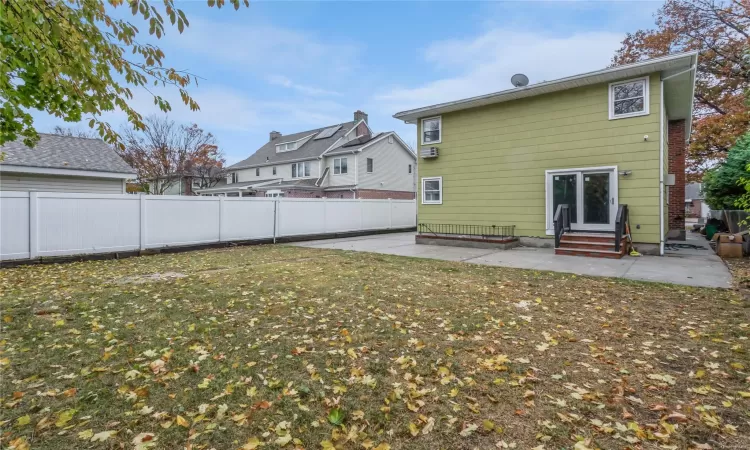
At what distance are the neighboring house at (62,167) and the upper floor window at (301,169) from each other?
13247 millimetres

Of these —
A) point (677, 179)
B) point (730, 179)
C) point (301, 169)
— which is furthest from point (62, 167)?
point (730, 179)

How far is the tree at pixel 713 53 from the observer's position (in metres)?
15.7

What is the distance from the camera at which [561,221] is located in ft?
32.9

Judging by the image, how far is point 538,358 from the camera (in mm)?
3201

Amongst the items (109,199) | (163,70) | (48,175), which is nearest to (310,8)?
(163,70)

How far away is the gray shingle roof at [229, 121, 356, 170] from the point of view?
2780 centimetres

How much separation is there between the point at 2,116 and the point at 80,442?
13.6 ft

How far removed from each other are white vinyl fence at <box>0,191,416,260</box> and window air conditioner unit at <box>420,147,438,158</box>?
4552 mm

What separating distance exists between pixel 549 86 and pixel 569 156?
207 centimetres

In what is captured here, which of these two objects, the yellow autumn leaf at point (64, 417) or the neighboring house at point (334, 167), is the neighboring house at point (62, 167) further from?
the yellow autumn leaf at point (64, 417)

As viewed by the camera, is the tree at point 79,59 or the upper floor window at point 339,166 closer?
the tree at point 79,59

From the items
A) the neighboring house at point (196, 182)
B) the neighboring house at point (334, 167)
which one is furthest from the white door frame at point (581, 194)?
the neighboring house at point (196, 182)

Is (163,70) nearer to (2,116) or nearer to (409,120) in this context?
(2,116)

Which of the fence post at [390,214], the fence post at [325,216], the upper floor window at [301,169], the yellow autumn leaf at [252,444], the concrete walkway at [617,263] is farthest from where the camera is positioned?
the upper floor window at [301,169]
